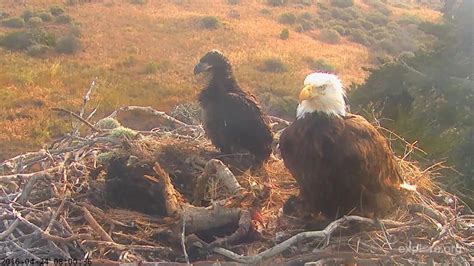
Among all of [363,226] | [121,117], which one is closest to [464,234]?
[363,226]

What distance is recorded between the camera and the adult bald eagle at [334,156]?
4.04 m

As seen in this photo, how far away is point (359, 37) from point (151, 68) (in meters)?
13.1

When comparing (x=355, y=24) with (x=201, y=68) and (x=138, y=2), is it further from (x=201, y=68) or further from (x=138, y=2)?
(x=201, y=68)

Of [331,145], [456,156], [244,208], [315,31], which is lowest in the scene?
[315,31]

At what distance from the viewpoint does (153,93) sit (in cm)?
1817

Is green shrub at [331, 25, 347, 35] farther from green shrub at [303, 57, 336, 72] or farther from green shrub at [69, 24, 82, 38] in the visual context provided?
Result: green shrub at [69, 24, 82, 38]

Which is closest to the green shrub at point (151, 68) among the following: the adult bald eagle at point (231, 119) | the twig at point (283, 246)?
the adult bald eagle at point (231, 119)

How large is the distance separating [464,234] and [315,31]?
1065 inches

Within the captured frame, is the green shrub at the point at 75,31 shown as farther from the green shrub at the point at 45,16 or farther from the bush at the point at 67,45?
the green shrub at the point at 45,16

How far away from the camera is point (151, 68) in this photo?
20.8 meters

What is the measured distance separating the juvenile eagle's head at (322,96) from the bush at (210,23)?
23.7 meters

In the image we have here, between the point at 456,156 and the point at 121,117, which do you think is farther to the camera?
the point at 121,117

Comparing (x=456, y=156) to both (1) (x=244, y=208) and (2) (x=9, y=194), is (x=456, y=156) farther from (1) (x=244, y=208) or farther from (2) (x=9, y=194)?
(2) (x=9, y=194)
